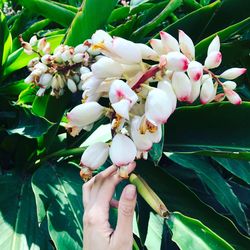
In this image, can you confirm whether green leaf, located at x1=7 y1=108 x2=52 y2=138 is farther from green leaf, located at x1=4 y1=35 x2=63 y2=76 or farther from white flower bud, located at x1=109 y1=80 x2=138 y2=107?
white flower bud, located at x1=109 y1=80 x2=138 y2=107

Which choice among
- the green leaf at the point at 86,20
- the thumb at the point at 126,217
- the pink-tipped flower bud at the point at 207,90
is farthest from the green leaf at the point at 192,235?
the green leaf at the point at 86,20

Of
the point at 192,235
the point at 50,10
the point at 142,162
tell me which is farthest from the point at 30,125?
the point at 192,235

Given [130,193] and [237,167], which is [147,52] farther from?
[237,167]

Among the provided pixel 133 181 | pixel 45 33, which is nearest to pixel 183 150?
pixel 133 181

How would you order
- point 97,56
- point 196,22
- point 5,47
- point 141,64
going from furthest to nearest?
point 5,47, point 196,22, point 97,56, point 141,64

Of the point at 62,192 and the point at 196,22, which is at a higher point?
the point at 196,22

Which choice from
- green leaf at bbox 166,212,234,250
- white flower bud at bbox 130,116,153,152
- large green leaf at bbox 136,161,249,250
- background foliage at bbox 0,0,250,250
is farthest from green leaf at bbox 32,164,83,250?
white flower bud at bbox 130,116,153,152

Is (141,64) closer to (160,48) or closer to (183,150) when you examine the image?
(160,48)
